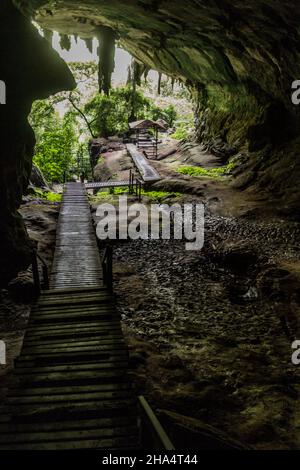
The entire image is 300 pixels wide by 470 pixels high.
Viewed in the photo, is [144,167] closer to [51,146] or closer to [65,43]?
[65,43]

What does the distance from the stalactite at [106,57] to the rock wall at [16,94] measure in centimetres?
744

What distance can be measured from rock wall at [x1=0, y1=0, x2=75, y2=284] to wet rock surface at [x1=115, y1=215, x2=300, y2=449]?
397 centimetres

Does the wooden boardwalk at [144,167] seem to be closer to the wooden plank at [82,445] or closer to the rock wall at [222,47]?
the rock wall at [222,47]

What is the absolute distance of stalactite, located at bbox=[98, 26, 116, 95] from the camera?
17.6 m

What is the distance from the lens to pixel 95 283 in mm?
11648

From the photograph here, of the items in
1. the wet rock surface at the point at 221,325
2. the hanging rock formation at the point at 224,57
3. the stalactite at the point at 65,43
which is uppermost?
the stalactite at the point at 65,43

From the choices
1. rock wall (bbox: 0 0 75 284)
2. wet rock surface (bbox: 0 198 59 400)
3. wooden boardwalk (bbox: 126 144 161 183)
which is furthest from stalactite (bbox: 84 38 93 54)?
rock wall (bbox: 0 0 75 284)

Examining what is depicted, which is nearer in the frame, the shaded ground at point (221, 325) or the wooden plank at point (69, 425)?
the wooden plank at point (69, 425)

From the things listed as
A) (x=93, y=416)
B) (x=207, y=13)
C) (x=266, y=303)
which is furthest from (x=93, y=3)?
(x=93, y=416)

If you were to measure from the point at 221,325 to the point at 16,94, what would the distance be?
328 inches

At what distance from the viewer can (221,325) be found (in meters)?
10.8

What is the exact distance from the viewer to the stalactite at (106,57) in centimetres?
1764

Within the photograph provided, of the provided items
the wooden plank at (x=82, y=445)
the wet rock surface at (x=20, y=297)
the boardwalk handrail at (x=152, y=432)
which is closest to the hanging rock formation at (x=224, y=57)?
the wet rock surface at (x=20, y=297)

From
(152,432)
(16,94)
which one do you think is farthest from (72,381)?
(16,94)
